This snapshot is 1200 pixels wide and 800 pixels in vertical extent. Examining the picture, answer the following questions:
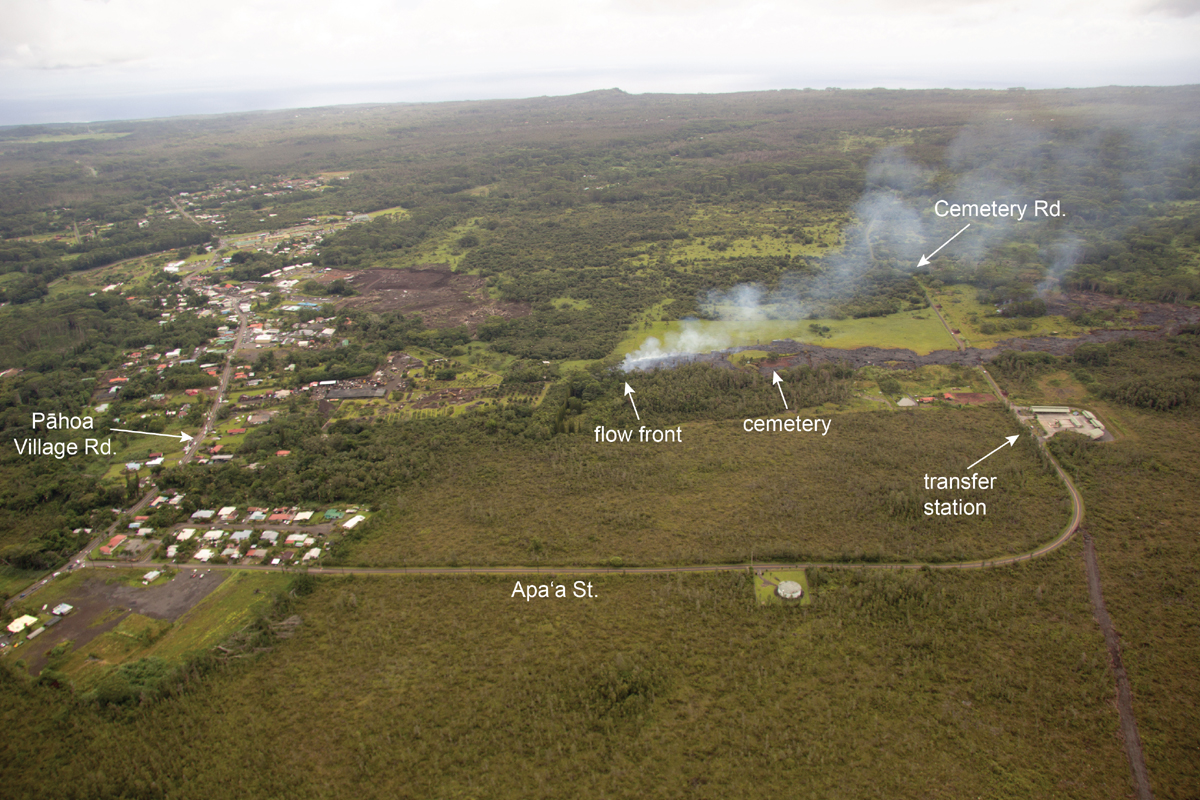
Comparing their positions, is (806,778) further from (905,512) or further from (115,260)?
(115,260)

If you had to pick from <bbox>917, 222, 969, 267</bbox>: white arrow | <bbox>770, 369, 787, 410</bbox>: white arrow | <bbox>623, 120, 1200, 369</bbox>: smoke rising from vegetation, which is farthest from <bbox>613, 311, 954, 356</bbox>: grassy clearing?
<bbox>917, 222, 969, 267</bbox>: white arrow

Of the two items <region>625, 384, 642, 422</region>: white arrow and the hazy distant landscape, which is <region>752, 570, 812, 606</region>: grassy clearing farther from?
<region>625, 384, 642, 422</region>: white arrow

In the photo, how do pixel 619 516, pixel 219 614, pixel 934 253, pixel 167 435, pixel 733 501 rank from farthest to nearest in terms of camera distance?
1. pixel 934 253
2. pixel 167 435
3. pixel 733 501
4. pixel 619 516
5. pixel 219 614

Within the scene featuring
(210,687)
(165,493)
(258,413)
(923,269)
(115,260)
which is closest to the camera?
(210,687)

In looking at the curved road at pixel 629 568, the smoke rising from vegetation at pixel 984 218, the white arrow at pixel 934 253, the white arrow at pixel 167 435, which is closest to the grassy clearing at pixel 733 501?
the curved road at pixel 629 568

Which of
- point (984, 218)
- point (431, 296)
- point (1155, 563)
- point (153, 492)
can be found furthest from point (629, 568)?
point (984, 218)

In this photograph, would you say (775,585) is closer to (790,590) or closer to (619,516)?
(790,590)

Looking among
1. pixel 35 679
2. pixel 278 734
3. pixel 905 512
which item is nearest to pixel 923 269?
pixel 905 512
